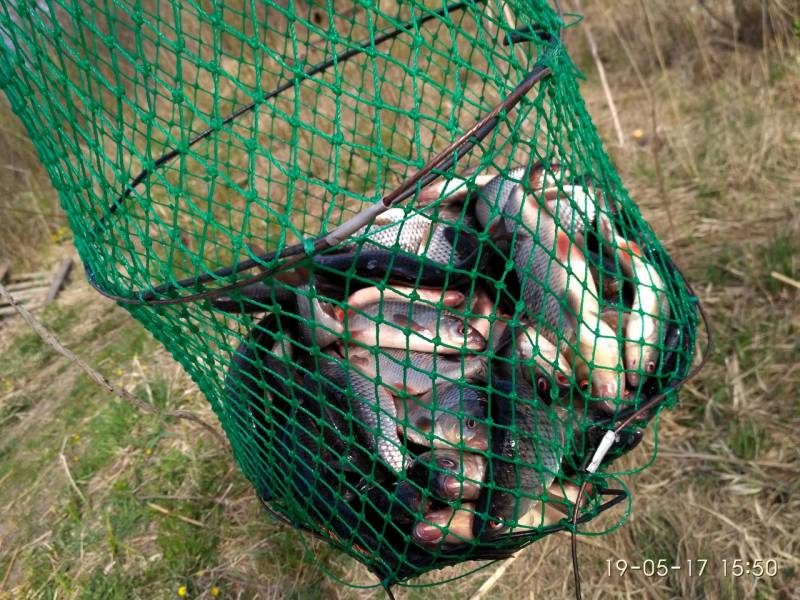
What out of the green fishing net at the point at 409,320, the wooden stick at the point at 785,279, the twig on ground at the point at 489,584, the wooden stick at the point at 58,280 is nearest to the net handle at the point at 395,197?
the green fishing net at the point at 409,320

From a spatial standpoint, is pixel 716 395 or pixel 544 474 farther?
pixel 716 395

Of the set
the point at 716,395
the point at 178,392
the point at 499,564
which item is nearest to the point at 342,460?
the point at 499,564

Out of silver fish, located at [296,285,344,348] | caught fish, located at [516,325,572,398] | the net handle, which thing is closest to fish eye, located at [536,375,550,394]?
caught fish, located at [516,325,572,398]

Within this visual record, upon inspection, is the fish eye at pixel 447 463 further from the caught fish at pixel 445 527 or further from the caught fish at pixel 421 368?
the caught fish at pixel 421 368

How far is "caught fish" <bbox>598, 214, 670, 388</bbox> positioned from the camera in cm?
185

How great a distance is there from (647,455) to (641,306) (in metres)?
1.22

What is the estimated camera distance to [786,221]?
3.50 meters

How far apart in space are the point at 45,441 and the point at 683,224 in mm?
4102

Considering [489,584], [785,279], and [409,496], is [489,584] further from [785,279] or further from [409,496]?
[785,279]

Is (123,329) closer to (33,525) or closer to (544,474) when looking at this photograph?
(33,525)

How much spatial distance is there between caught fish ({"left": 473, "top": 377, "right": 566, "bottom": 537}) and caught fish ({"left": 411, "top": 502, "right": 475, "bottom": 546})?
3 cm

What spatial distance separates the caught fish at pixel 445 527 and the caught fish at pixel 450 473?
45 millimetres

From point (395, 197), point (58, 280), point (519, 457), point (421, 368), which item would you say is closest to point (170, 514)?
point (421, 368)

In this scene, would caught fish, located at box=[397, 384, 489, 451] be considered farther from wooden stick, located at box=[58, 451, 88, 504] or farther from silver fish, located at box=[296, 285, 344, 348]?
wooden stick, located at box=[58, 451, 88, 504]
